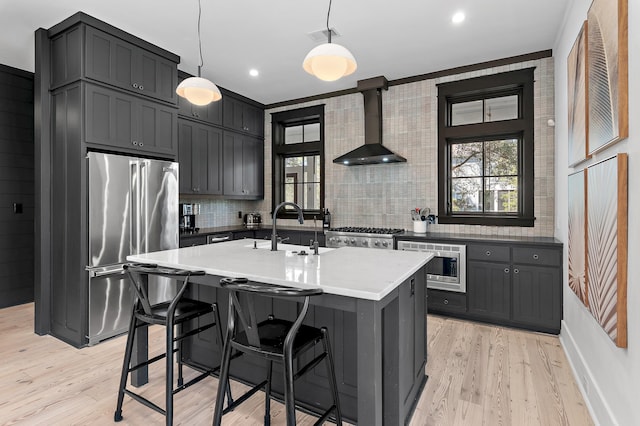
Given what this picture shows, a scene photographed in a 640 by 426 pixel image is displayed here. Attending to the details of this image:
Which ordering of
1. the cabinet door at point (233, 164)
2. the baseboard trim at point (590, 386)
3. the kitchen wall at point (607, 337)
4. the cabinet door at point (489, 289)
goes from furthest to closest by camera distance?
1. the cabinet door at point (233, 164)
2. the cabinet door at point (489, 289)
3. the baseboard trim at point (590, 386)
4. the kitchen wall at point (607, 337)

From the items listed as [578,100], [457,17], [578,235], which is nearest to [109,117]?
[457,17]

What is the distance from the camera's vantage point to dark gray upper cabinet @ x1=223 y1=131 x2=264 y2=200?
513 cm

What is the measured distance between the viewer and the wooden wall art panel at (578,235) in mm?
2215

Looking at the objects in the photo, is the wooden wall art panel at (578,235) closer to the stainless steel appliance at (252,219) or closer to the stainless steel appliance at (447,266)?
the stainless steel appliance at (447,266)

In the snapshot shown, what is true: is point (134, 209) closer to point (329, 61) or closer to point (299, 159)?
point (329, 61)

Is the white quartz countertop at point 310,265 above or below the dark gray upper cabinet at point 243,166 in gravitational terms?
below

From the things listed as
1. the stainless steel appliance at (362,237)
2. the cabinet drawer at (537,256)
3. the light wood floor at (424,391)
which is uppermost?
the stainless steel appliance at (362,237)

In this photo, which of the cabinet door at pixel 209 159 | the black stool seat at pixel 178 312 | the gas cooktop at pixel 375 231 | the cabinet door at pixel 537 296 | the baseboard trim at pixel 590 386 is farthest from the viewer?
the cabinet door at pixel 209 159

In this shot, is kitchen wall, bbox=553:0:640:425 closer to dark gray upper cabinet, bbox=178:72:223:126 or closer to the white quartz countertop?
the white quartz countertop

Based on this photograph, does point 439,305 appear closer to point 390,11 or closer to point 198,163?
point 390,11

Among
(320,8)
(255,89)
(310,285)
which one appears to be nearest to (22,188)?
(255,89)

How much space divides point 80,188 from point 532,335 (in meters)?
4.42

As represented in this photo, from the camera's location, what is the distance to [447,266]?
383 centimetres

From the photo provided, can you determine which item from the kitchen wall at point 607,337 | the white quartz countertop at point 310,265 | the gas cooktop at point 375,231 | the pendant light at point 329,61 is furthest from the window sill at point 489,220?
the pendant light at point 329,61
